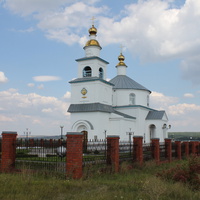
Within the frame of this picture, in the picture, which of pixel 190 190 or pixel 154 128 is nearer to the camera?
pixel 190 190

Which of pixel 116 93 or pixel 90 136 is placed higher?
pixel 116 93

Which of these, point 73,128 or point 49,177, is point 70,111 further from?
point 49,177

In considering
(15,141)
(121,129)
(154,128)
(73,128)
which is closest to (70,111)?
(73,128)

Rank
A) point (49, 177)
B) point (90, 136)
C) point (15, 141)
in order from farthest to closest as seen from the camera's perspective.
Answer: point (90, 136)
point (15, 141)
point (49, 177)

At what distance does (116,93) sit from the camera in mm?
34281

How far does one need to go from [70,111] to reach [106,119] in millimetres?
4035

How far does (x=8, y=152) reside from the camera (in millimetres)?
10188

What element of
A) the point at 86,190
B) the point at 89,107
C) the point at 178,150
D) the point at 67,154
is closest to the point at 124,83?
the point at 89,107

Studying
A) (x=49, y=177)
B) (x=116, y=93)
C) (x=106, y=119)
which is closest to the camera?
(x=49, y=177)

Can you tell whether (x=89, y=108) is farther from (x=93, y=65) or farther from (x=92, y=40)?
(x=92, y=40)

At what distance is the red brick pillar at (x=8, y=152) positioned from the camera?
10133mm

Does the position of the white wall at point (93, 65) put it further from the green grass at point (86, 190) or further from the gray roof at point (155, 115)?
the green grass at point (86, 190)

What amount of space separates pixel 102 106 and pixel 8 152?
58.1 feet

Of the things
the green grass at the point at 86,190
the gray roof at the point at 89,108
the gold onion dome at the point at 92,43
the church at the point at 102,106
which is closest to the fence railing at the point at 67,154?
the green grass at the point at 86,190
